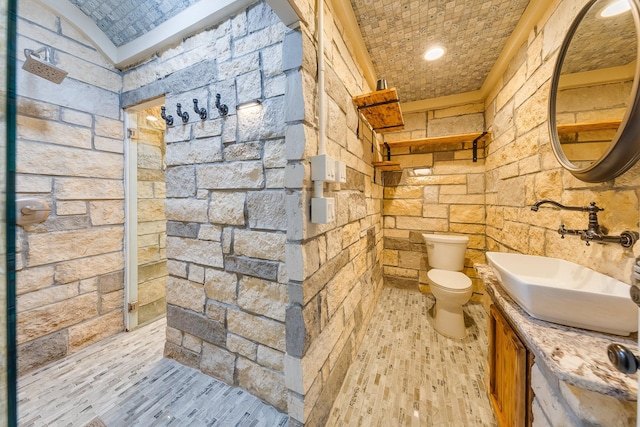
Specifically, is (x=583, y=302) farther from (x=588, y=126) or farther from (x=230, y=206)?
(x=230, y=206)

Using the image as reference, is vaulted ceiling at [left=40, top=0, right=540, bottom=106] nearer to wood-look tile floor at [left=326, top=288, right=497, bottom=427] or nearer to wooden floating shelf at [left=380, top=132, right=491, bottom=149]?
wooden floating shelf at [left=380, top=132, right=491, bottom=149]

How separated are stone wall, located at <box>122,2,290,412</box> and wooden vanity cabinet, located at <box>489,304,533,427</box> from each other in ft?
3.52

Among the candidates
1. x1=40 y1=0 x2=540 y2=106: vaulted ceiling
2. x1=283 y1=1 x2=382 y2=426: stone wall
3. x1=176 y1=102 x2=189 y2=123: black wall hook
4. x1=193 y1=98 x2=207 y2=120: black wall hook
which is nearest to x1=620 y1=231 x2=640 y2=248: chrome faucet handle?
x1=283 y1=1 x2=382 y2=426: stone wall

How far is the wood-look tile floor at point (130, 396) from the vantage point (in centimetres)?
115

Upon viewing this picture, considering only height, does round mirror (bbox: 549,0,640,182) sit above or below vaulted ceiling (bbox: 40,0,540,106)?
below

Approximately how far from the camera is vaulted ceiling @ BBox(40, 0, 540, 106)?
4.51 feet

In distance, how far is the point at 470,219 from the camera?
256 cm

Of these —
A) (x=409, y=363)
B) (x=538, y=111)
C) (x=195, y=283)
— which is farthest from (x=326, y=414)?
(x=538, y=111)

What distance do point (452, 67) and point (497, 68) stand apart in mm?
378

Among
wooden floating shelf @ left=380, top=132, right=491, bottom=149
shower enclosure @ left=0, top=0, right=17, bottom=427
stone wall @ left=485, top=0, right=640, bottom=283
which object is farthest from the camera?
wooden floating shelf @ left=380, top=132, right=491, bottom=149

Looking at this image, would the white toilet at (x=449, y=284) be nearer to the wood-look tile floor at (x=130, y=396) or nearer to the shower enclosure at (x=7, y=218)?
the wood-look tile floor at (x=130, y=396)

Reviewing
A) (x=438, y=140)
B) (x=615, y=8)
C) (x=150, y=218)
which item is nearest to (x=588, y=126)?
(x=615, y=8)

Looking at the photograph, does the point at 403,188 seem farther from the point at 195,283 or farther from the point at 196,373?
the point at 196,373

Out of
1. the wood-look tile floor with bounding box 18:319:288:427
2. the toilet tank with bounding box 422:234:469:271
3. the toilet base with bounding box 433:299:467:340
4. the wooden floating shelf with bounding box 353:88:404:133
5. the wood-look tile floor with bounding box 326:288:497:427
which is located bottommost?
the wood-look tile floor with bounding box 326:288:497:427
